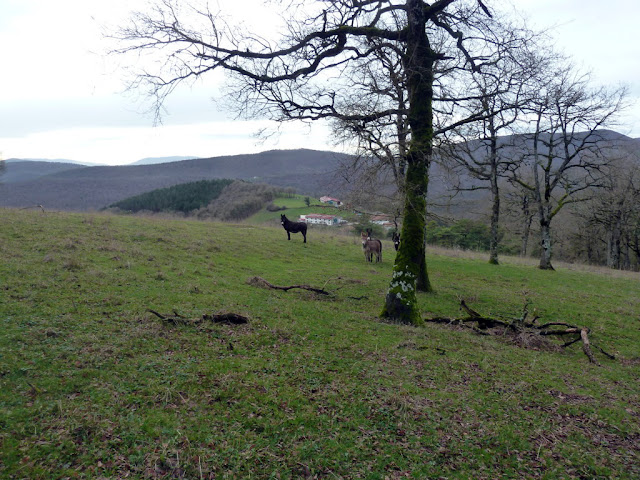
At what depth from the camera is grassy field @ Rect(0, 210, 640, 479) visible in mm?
3998

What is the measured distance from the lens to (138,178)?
422 feet

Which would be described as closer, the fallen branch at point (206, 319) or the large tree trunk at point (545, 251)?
the fallen branch at point (206, 319)

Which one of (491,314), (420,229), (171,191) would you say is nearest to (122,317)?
(420,229)

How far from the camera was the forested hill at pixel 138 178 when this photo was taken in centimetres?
9302

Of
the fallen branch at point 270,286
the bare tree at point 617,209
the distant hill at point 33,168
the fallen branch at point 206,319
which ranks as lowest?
the fallen branch at point 270,286

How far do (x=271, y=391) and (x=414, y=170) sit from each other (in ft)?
23.5

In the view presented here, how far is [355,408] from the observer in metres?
5.10

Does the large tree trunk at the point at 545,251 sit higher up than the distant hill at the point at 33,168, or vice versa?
the distant hill at the point at 33,168

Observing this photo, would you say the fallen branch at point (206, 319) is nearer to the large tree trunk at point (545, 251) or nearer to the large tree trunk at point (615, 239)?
the large tree trunk at point (545, 251)

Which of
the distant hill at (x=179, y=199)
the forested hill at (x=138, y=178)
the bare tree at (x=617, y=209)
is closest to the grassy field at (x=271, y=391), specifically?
the bare tree at (x=617, y=209)

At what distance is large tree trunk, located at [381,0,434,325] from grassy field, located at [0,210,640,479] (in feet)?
2.77

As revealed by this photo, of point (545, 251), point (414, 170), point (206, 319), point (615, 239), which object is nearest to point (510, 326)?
point (414, 170)

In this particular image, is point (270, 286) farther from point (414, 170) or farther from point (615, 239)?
point (615, 239)

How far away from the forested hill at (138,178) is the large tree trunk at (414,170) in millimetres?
51578
